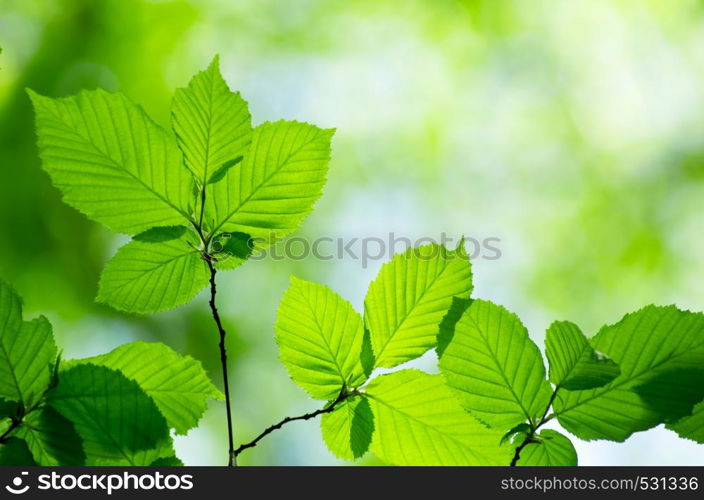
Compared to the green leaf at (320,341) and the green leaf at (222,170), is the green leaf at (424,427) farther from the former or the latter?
the green leaf at (222,170)

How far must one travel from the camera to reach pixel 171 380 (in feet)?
1.92

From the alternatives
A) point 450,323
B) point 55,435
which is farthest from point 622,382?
point 55,435

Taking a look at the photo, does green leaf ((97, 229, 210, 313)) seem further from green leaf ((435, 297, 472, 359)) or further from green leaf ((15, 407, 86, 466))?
green leaf ((435, 297, 472, 359))

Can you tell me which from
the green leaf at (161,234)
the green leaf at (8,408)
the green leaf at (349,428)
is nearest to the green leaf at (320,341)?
the green leaf at (349,428)

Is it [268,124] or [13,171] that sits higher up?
[13,171]

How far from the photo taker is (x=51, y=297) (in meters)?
4.78

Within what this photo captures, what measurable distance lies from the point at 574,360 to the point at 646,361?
0.21 feet

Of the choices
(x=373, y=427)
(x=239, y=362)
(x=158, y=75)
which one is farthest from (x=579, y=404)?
(x=158, y=75)

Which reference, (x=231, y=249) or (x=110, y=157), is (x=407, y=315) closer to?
(x=231, y=249)

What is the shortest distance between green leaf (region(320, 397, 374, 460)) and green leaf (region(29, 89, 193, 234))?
0.26 metres
